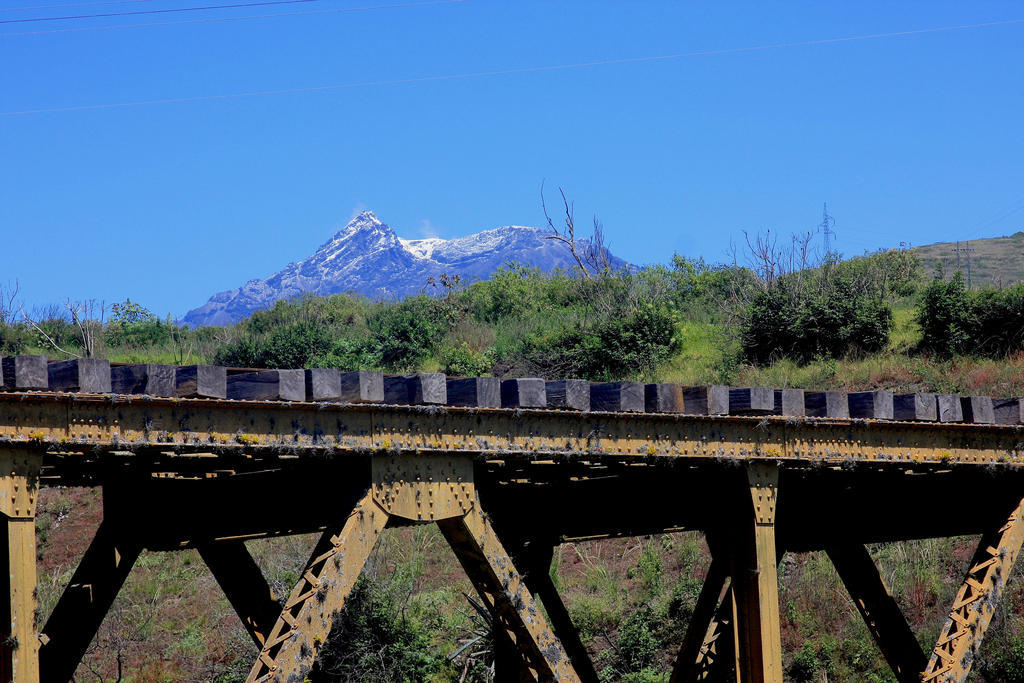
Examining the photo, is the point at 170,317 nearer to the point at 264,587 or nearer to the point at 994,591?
the point at 264,587

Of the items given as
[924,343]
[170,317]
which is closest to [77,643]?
[924,343]

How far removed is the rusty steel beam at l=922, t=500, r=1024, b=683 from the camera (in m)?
9.42

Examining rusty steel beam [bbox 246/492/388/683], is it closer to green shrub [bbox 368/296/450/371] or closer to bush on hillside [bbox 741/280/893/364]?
bush on hillside [bbox 741/280/893/364]

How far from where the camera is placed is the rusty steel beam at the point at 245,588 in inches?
439

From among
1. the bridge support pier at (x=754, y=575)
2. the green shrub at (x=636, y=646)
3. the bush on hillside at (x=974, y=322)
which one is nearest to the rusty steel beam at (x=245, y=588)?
the bridge support pier at (x=754, y=575)

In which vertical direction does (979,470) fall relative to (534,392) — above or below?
below

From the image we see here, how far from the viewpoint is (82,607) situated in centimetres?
954

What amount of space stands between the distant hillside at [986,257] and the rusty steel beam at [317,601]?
55578 mm

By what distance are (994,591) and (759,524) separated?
2.82 metres

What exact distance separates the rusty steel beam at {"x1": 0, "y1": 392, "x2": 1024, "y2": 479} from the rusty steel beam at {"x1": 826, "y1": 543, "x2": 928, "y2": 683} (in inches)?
88.0

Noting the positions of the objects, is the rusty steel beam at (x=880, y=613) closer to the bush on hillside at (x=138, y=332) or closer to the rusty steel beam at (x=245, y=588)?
the rusty steel beam at (x=245, y=588)

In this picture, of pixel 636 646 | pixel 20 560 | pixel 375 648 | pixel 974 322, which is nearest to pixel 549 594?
pixel 20 560

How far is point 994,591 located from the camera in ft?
32.5

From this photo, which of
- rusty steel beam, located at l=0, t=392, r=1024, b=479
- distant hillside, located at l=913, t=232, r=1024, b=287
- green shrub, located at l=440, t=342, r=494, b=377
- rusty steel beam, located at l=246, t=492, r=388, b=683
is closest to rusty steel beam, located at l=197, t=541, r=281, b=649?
rusty steel beam, located at l=0, t=392, r=1024, b=479
